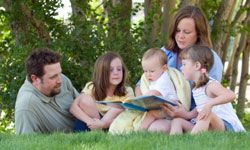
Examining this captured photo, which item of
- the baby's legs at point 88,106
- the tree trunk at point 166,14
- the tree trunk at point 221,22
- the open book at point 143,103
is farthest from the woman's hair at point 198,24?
the tree trunk at point 221,22

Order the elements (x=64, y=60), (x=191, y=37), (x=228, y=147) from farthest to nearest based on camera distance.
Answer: (x=64, y=60) < (x=191, y=37) < (x=228, y=147)

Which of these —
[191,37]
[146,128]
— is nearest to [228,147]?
[146,128]

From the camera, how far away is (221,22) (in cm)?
1179

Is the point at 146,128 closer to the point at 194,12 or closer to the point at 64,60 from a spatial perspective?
the point at 194,12

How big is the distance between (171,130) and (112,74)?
1197 mm

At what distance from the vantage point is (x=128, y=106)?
272 inches

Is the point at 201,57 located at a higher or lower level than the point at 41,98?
higher

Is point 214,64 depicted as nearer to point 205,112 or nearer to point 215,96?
point 215,96

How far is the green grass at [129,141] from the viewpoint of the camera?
5.73 meters

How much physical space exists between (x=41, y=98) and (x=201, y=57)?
1.73 m

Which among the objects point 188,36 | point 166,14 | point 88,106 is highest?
point 166,14

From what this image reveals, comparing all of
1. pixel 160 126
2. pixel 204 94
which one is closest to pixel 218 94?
pixel 204 94

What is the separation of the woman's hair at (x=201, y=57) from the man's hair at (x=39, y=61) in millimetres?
1422

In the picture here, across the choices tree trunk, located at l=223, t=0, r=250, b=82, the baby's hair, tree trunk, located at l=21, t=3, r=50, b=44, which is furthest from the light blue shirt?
tree trunk, located at l=223, t=0, r=250, b=82
